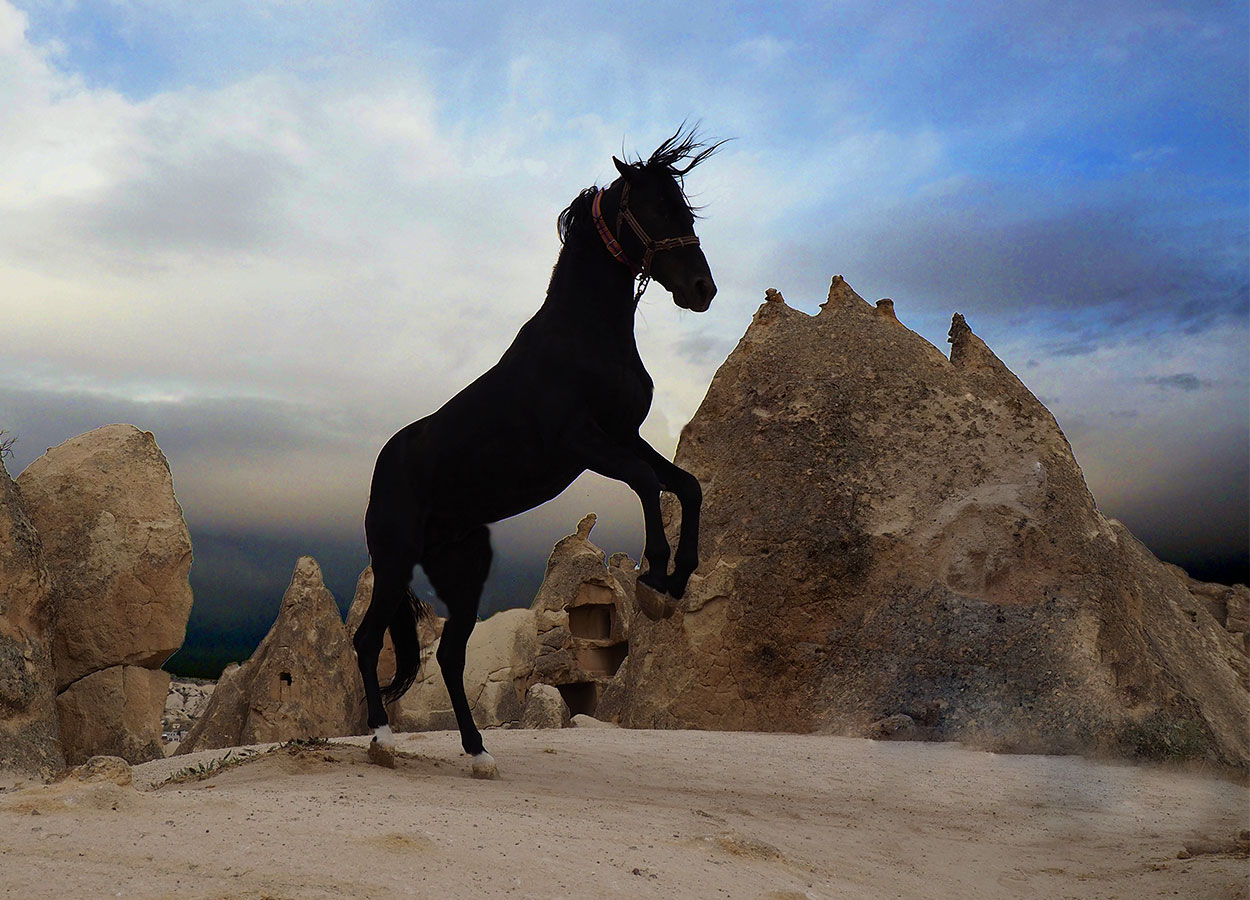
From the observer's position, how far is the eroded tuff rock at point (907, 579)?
786 centimetres

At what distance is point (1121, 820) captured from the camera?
19.5 feet

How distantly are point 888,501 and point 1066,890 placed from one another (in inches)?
194

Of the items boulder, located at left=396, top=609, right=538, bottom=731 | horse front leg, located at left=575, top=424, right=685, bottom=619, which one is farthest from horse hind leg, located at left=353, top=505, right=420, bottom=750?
A: boulder, located at left=396, top=609, right=538, bottom=731

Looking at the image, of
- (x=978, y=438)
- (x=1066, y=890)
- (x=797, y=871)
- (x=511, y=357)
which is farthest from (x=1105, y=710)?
(x=511, y=357)

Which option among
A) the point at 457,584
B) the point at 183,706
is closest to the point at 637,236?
the point at 457,584

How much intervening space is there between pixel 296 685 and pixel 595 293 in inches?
397

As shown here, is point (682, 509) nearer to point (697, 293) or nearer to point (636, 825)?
point (697, 293)

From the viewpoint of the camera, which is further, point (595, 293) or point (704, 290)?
point (595, 293)

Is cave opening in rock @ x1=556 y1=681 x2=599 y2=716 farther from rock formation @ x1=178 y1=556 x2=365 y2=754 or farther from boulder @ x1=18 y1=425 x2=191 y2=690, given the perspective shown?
boulder @ x1=18 y1=425 x2=191 y2=690

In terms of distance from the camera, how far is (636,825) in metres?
4.09

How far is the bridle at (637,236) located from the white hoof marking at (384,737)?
2479mm

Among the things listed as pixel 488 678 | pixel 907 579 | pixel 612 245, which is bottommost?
pixel 488 678

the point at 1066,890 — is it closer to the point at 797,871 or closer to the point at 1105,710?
the point at 797,871

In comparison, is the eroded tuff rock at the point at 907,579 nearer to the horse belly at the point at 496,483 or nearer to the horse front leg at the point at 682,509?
the horse front leg at the point at 682,509
